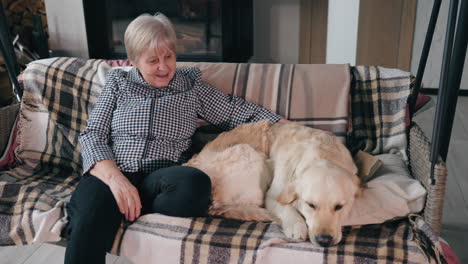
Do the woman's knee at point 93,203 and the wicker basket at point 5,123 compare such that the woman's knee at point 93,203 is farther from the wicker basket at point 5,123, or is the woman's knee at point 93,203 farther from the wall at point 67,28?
the wall at point 67,28

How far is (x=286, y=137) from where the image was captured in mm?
1572

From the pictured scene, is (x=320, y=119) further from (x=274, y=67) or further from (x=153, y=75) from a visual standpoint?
(x=153, y=75)

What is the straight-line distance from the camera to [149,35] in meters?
1.52

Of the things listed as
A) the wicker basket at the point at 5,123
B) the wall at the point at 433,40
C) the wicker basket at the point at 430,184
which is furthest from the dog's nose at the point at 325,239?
the wall at the point at 433,40

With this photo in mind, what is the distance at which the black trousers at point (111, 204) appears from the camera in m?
1.23

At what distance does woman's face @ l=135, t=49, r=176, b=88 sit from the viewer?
1.55 meters

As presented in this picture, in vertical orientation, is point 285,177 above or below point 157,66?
below

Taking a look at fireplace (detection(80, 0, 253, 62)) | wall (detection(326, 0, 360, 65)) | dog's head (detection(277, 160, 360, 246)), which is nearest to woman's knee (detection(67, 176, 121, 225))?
dog's head (detection(277, 160, 360, 246))

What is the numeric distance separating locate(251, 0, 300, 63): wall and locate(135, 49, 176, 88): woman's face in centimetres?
273

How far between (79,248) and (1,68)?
284 cm

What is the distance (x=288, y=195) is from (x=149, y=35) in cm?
72

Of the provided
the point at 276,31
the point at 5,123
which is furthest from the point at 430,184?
the point at 276,31

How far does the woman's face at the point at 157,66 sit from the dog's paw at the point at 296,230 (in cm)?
70

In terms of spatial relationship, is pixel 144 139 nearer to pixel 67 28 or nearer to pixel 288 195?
pixel 288 195
